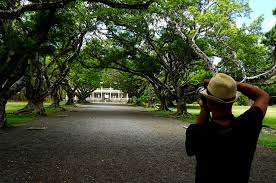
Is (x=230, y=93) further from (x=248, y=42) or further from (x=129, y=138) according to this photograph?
(x=248, y=42)

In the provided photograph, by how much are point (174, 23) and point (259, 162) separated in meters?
16.6

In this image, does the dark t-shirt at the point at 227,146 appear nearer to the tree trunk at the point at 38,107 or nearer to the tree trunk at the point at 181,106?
the tree trunk at the point at 38,107

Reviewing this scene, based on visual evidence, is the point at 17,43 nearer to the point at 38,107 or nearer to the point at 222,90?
the point at 38,107

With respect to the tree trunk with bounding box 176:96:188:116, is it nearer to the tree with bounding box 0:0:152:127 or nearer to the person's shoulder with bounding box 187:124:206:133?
the tree with bounding box 0:0:152:127

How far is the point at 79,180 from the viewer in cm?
699

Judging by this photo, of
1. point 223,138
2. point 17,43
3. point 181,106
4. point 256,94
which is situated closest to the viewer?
point 223,138

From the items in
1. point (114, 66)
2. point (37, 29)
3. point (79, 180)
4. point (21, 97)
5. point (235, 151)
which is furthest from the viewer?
point (21, 97)

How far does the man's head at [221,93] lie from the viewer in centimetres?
277

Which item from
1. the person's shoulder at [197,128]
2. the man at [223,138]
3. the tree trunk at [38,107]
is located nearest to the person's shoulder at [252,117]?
the man at [223,138]

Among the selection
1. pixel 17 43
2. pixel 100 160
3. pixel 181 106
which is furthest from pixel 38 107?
pixel 100 160

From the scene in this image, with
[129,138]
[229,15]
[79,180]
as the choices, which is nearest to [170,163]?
[79,180]

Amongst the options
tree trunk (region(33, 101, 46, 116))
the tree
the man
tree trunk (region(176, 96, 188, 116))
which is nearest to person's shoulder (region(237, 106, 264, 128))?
the man

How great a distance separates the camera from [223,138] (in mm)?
2752

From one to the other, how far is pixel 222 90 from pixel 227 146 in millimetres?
398
